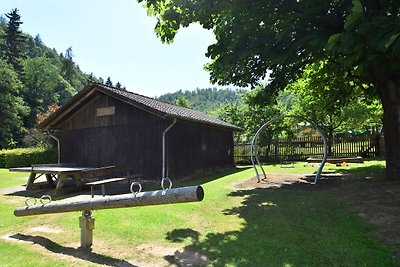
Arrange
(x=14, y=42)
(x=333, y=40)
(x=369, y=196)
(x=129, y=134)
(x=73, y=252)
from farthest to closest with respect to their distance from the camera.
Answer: (x=14, y=42)
(x=129, y=134)
(x=369, y=196)
(x=73, y=252)
(x=333, y=40)

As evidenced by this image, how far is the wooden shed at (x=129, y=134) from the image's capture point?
13477mm

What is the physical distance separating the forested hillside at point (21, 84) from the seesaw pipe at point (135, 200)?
37.2 metres

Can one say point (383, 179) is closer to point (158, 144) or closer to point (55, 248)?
point (158, 144)

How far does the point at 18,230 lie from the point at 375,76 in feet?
38.7

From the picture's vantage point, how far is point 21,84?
143 feet

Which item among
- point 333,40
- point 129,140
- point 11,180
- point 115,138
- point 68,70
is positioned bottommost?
point 11,180

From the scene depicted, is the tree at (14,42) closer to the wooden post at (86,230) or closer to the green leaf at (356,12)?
the wooden post at (86,230)

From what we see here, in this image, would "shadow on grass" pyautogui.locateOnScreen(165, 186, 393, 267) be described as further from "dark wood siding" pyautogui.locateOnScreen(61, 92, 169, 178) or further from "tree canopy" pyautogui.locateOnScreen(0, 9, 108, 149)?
"tree canopy" pyautogui.locateOnScreen(0, 9, 108, 149)

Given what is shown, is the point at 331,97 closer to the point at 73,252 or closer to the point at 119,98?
the point at 119,98

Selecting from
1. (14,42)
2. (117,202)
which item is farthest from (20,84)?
(117,202)

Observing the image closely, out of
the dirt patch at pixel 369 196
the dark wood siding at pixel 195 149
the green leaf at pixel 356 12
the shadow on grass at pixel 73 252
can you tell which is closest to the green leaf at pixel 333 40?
the green leaf at pixel 356 12

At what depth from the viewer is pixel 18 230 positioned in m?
6.77

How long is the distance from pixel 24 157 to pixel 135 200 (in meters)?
24.3

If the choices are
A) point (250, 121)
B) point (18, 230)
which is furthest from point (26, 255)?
point (250, 121)
